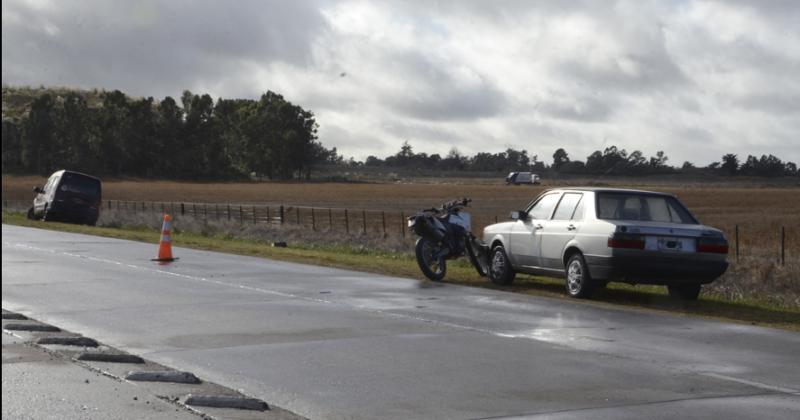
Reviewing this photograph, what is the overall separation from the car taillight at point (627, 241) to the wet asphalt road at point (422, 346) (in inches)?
36.0

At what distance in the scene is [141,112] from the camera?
133750mm

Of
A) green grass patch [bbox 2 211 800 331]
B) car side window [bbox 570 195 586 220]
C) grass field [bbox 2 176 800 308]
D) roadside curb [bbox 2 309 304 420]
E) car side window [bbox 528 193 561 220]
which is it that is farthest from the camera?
grass field [bbox 2 176 800 308]

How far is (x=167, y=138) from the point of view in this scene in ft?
445

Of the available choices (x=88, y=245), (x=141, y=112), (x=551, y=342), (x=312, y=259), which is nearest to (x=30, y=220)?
(x=88, y=245)

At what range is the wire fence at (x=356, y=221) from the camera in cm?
2828

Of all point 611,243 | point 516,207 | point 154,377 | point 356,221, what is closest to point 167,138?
point 516,207

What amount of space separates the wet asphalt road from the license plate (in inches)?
42.9

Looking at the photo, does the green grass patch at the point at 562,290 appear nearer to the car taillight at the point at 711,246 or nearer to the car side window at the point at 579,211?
the car taillight at the point at 711,246

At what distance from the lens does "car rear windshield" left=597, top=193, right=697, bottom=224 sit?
16.2 metres

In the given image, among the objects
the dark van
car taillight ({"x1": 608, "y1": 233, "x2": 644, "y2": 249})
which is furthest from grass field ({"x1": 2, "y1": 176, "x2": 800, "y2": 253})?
the dark van

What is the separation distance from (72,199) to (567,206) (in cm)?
3139

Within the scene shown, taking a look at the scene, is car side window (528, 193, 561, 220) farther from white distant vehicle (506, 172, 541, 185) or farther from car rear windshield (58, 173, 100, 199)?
white distant vehicle (506, 172, 541, 185)

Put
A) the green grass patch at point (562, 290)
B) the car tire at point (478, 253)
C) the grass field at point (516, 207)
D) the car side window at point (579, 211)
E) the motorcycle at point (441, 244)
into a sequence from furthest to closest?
the grass field at point (516, 207)
the car tire at point (478, 253)
the motorcycle at point (441, 244)
the car side window at point (579, 211)
the green grass patch at point (562, 290)

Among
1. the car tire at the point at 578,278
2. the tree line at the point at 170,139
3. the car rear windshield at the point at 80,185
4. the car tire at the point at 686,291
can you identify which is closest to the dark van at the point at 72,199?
the car rear windshield at the point at 80,185
